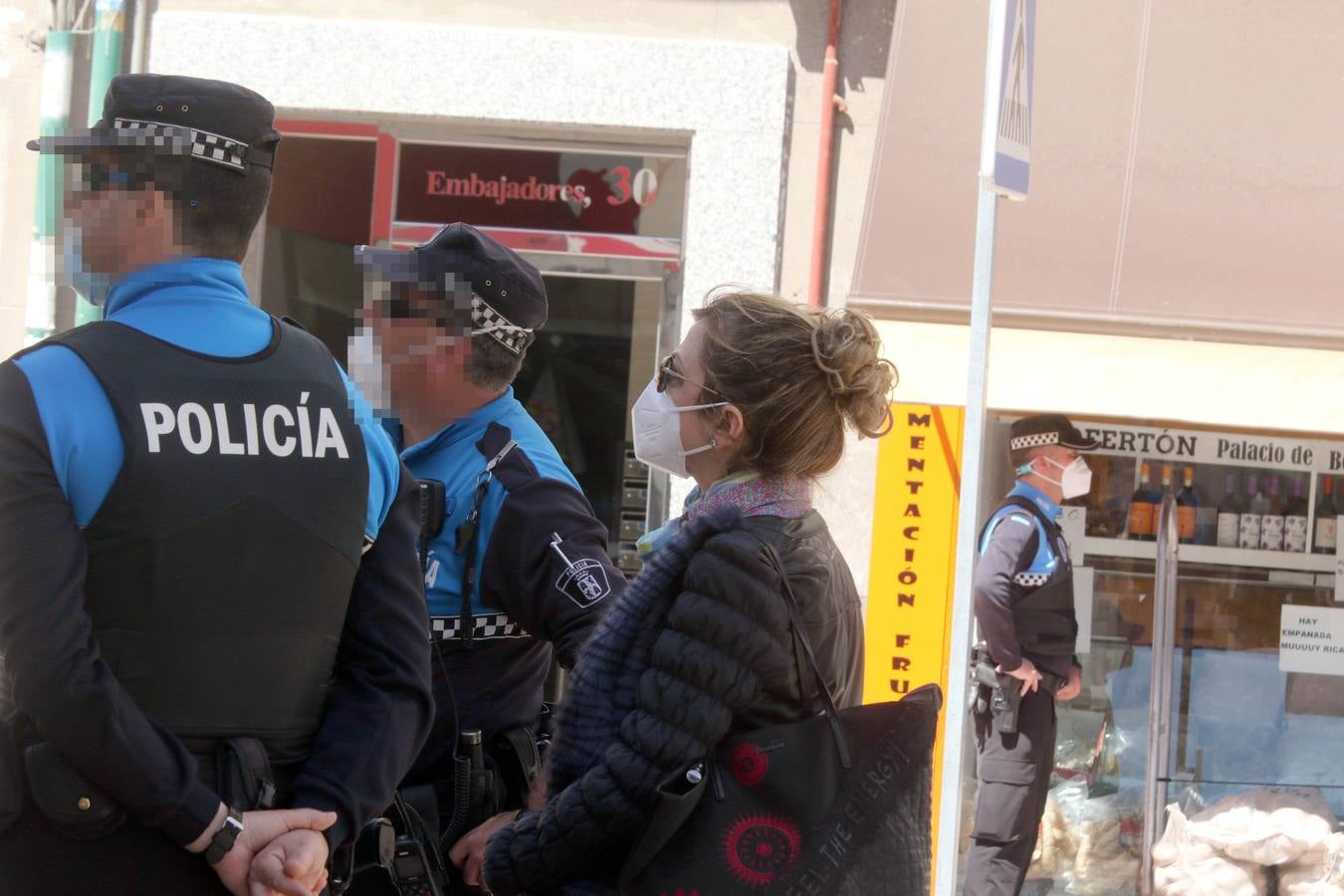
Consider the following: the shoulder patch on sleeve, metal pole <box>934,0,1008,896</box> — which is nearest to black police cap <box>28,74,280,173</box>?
the shoulder patch on sleeve

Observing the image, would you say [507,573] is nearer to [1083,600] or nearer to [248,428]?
[248,428]

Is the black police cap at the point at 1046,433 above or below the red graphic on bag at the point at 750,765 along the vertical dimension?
above

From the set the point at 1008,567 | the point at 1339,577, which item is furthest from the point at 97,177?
the point at 1339,577

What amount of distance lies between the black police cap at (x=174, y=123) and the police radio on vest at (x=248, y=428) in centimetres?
35

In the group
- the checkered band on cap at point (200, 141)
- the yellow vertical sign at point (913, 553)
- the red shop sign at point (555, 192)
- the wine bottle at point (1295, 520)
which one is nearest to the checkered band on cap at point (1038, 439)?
the yellow vertical sign at point (913, 553)

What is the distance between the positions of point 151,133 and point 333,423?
17.9 inches

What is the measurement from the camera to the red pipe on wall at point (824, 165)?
670 centimetres

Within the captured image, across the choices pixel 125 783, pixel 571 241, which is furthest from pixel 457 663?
pixel 571 241

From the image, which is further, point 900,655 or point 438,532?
point 900,655

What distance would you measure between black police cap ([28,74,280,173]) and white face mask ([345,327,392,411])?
81 cm

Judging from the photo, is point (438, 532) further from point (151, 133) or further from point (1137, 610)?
point (1137, 610)

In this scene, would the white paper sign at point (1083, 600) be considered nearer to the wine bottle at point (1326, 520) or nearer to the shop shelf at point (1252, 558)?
the shop shelf at point (1252, 558)

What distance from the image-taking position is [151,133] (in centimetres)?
193

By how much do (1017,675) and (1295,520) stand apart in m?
1.74
